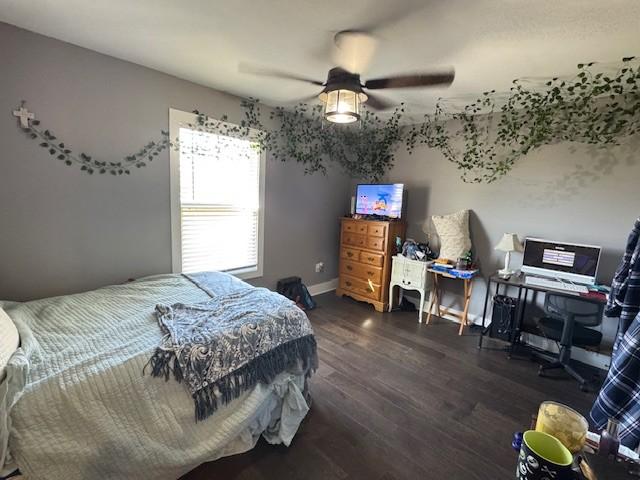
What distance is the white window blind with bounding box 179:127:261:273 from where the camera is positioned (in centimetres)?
285

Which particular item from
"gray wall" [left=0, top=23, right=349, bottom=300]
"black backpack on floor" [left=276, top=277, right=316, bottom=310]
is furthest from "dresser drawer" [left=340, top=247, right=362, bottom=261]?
"gray wall" [left=0, top=23, right=349, bottom=300]

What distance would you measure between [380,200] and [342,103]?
2.09 meters

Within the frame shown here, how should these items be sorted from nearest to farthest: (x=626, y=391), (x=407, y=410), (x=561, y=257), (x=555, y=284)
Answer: (x=626, y=391) < (x=407, y=410) < (x=555, y=284) < (x=561, y=257)

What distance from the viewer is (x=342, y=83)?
188 cm

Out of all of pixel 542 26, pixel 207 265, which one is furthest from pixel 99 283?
pixel 542 26

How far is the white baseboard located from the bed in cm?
234

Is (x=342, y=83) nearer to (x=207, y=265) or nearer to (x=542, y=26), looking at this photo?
(x=542, y=26)

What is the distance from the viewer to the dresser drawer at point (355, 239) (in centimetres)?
393

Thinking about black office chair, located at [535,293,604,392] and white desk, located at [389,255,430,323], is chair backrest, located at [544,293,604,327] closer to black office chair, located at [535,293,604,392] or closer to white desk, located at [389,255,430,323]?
black office chair, located at [535,293,604,392]

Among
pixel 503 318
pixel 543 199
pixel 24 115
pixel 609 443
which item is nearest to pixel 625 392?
pixel 609 443

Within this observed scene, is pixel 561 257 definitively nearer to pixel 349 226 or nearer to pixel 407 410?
pixel 407 410

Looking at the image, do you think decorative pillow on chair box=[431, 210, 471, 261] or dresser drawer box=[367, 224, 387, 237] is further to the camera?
dresser drawer box=[367, 224, 387, 237]

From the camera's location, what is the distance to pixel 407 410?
6.73 ft

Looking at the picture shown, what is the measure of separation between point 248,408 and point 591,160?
138 inches
